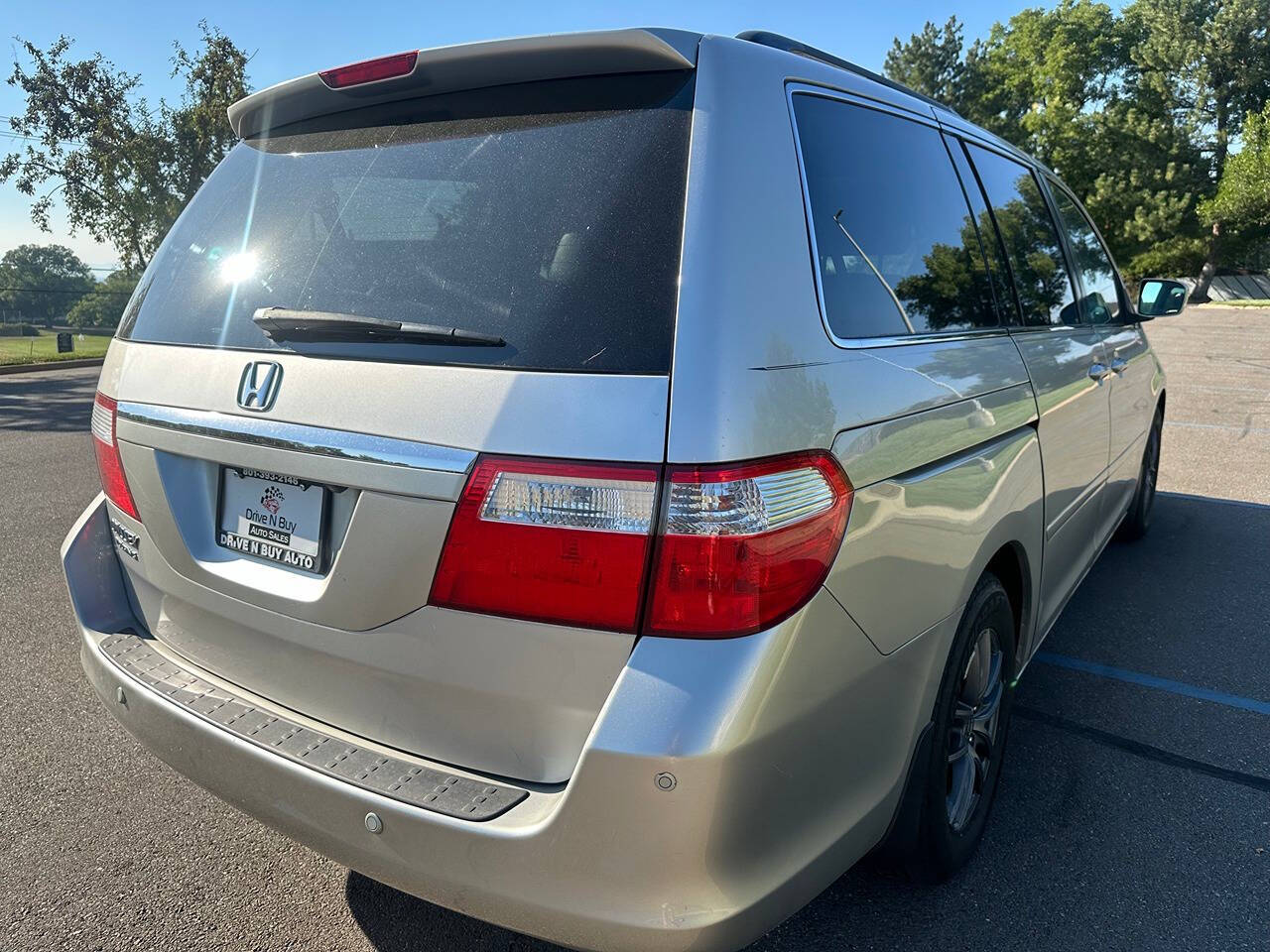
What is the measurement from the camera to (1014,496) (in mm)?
2525

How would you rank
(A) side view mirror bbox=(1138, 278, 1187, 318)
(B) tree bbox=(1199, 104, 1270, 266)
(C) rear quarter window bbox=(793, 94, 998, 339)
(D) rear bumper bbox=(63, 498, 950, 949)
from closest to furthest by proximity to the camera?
(D) rear bumper bbox=(63, 498, 950, 949) → (C) rear quarter window bbox=(793, 94, 998, 339) → (A) side view mirror bbox=(1138, 278, 1187, 318) → (B) tree bbox=(1199, 104, 1270, 266)

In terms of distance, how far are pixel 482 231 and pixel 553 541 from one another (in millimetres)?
635

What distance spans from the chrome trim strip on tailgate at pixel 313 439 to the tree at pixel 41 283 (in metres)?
26.7

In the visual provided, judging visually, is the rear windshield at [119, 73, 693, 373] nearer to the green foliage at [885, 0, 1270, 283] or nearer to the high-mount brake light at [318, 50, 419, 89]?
the high-mount brake light at [318, 50, 419, 89]

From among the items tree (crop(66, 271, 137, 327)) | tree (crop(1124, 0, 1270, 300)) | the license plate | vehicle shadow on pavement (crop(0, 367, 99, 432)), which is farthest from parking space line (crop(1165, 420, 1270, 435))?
tree (crop(1124, 0, 1270, 300))

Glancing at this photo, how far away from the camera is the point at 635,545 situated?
158 cm

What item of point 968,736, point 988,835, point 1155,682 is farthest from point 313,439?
point 1155,682

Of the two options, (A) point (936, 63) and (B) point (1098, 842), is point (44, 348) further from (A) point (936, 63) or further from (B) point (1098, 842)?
(A) point (936, 63)

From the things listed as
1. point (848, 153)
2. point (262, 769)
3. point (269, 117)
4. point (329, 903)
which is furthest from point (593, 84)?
point (329, 903)

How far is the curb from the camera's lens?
1895cm

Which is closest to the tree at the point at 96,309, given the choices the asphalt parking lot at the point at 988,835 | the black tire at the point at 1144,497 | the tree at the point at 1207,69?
the asphalt parking lot at the point at 988,835

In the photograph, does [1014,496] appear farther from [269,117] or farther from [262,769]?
[269,117]

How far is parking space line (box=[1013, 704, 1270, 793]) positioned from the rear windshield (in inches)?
96.1

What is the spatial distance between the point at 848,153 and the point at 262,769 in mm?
1782
